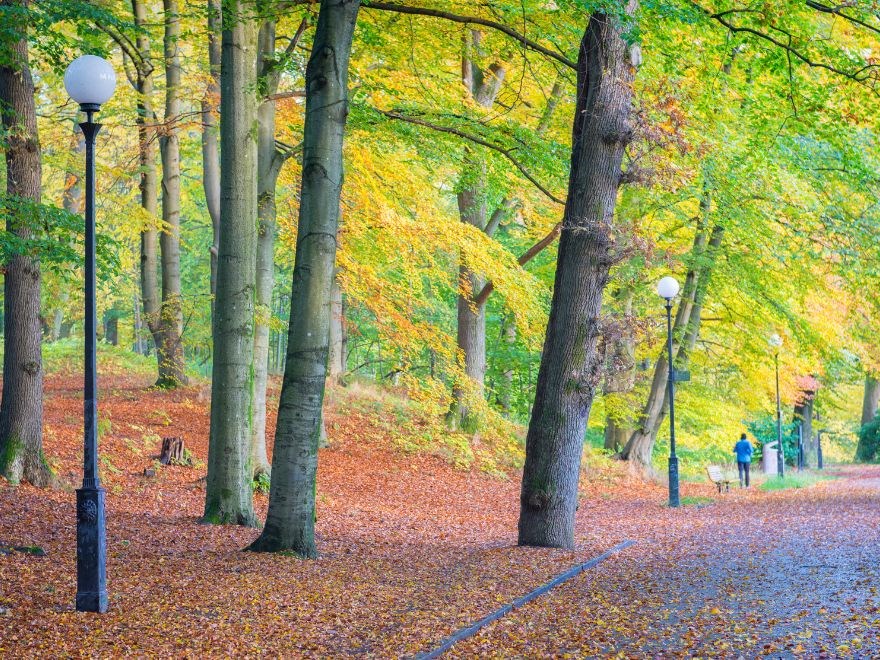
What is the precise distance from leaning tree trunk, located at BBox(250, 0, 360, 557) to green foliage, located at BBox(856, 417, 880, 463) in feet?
112

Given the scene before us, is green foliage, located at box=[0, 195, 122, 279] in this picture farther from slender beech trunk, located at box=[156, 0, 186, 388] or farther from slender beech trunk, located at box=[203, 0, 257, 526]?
slender beech trunk, located at box=[156, 0, 186, 388]

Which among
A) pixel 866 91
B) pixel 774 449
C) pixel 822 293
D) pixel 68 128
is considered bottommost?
pixel 774 449

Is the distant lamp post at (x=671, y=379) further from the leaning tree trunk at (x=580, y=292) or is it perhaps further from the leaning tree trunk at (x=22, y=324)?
the leaning tree trunk at (x=22, y=324)

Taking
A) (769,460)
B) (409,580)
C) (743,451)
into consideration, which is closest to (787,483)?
(743,451)

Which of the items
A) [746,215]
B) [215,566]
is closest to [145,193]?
[746,215]

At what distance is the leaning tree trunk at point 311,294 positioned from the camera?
8.48 m

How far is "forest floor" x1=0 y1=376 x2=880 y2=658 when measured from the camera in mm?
5984

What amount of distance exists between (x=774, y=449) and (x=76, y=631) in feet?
117

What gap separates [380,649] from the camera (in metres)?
5.87

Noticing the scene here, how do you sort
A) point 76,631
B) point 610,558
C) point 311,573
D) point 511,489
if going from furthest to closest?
point 511,489
point 610,558
point 311,573
point 76,631

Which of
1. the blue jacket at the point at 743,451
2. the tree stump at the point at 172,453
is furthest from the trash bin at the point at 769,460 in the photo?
the tree stump at the point at 172,453

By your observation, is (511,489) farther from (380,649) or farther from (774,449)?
(774,449)

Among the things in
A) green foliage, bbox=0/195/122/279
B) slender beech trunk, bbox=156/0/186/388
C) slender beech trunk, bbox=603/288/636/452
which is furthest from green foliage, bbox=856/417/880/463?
green foliage, bbox=0/195/122/279

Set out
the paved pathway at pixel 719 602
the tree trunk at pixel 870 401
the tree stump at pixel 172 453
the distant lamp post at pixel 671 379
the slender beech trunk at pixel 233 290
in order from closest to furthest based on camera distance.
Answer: the paved pathway at pixel 719 602 → the slender beech trunk at pixel 233 290 → the tree stump at pixel 172 453 → the distant lamp post at pixel 671 379 → the tree trunk at pixel 870 401
